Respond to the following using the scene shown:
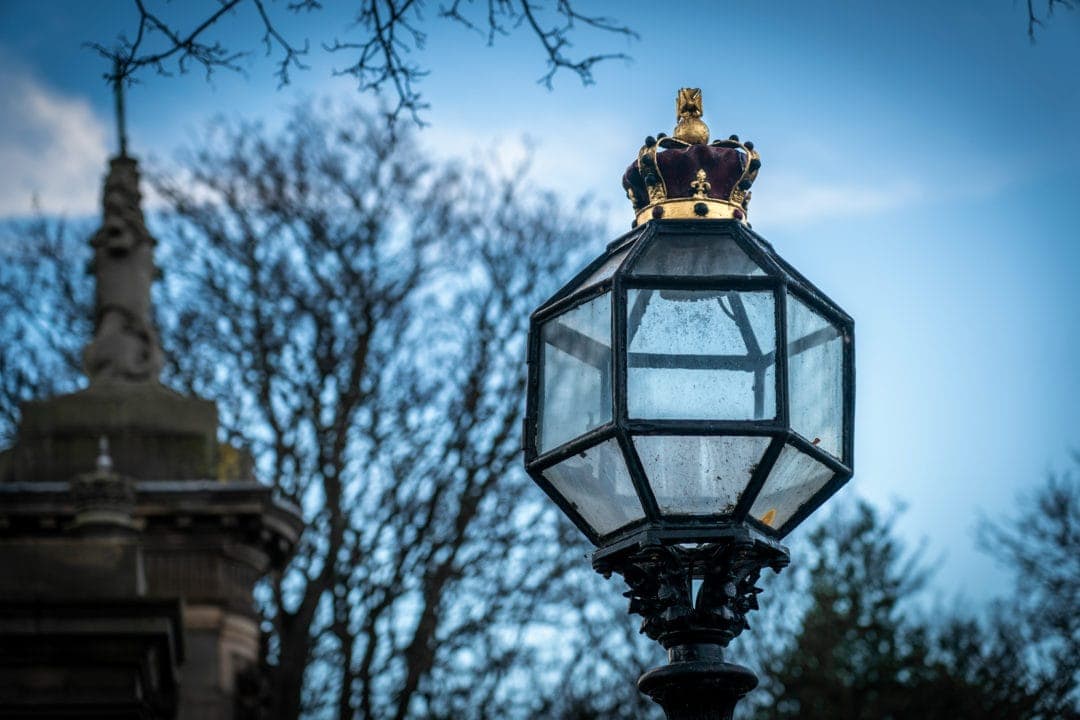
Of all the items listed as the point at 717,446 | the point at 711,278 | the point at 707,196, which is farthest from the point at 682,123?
the point at 717,446

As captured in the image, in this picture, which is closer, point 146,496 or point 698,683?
point 698,683

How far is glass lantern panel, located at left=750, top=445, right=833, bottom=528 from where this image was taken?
4578 mm

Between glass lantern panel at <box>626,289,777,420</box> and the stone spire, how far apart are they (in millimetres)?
10678

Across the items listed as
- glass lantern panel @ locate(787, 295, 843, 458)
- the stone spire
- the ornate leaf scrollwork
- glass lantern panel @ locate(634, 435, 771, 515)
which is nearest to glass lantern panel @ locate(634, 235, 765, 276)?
glass lantern panel @ locate(787, 295, 843, 458)

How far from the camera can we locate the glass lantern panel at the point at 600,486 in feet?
15.0

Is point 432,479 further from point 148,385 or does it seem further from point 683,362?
point 683,362

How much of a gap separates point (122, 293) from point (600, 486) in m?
11.4

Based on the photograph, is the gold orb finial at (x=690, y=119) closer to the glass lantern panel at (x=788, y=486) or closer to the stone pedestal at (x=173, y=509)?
the glass lantern panel at (x=788, y=486)

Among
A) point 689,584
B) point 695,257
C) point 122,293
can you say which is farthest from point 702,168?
point 122,293

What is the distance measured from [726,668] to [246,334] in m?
19.3

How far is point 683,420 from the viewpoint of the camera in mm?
4477

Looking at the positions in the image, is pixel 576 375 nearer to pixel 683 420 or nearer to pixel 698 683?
pixel 683 420

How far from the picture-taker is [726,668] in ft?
14.8

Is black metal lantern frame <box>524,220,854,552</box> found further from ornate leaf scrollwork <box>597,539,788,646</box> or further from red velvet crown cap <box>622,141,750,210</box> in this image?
red velvet crown cap <box>622,141,750,210</box>
